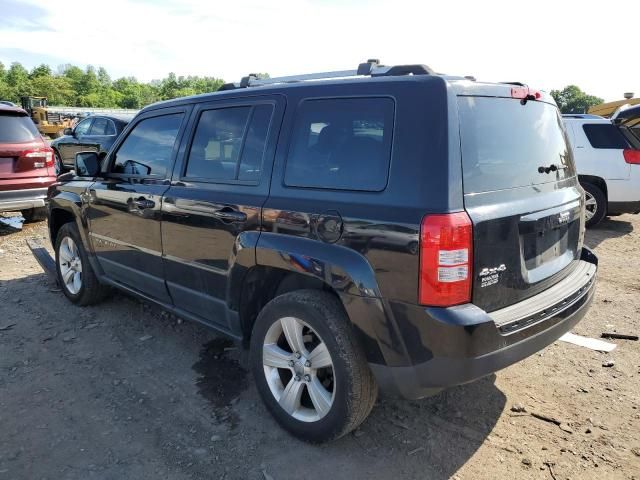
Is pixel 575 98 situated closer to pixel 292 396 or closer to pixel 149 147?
pixel 149 147

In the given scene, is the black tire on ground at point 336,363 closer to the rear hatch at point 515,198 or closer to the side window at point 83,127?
the rear hatch at point 515,198

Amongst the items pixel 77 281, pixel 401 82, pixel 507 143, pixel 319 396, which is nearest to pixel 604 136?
pixel 507 143

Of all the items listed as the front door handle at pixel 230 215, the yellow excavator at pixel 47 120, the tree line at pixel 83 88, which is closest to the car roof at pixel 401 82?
the front door handle at pixel 230 215

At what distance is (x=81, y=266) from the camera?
4664mm

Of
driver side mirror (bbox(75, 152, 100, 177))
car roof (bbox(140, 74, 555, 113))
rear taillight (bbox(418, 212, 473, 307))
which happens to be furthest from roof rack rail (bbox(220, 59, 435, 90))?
driver side mirror (bbox(75, 152, 100, 177))

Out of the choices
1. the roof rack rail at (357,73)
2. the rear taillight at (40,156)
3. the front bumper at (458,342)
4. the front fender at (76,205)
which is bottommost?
the front bumper at (458,342)

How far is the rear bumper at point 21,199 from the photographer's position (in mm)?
7301

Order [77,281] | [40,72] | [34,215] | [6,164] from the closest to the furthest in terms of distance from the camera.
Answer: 1. [77,281]
2. [6,164]
3. [34,215]
4. [40,72]

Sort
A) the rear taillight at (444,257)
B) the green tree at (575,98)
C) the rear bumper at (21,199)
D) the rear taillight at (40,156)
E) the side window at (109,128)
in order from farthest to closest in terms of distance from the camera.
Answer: the green tree at (575,98)
the side window at (109,128)
the rear taillight at (40,156)
the rear bumper at (21,199)
the rear taillight at (444,257)

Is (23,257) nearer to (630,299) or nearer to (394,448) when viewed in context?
(394,448)

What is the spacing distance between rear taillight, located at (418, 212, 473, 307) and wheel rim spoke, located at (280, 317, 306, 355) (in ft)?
2.64

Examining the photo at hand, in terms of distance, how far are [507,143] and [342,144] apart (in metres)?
0.83

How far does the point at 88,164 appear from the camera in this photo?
4.29 m

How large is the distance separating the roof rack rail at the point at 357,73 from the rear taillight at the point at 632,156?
657 centimetres
